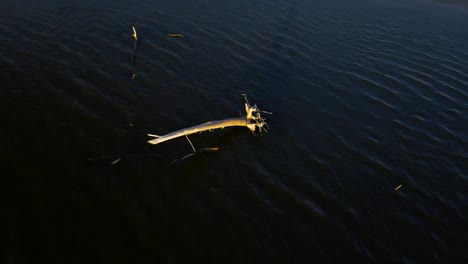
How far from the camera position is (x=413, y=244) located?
32.3 ft

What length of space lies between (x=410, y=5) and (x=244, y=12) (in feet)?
41.3

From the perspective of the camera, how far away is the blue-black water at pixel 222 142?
937cm

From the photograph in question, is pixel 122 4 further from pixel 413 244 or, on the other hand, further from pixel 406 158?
pixel 413 244

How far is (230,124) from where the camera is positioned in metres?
12.7

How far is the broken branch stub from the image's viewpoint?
11414mm

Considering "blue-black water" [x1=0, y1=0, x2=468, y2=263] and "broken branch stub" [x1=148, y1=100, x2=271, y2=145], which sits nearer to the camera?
"blue-black water" [x1=0, y1=0, x2=468, y2=263]

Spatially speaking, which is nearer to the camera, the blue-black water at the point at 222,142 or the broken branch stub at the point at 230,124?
the blue-black water at the point at 222,142

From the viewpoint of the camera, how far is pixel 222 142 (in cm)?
1253

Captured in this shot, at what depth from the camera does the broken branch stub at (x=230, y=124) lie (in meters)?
11.4

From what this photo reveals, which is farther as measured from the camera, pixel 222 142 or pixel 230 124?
pixel 230 124

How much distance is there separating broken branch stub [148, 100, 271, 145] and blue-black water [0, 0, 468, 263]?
42 cm

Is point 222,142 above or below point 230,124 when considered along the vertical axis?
below

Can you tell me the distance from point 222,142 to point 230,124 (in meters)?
0.68

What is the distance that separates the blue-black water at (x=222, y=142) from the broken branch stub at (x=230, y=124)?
42 centimetres
